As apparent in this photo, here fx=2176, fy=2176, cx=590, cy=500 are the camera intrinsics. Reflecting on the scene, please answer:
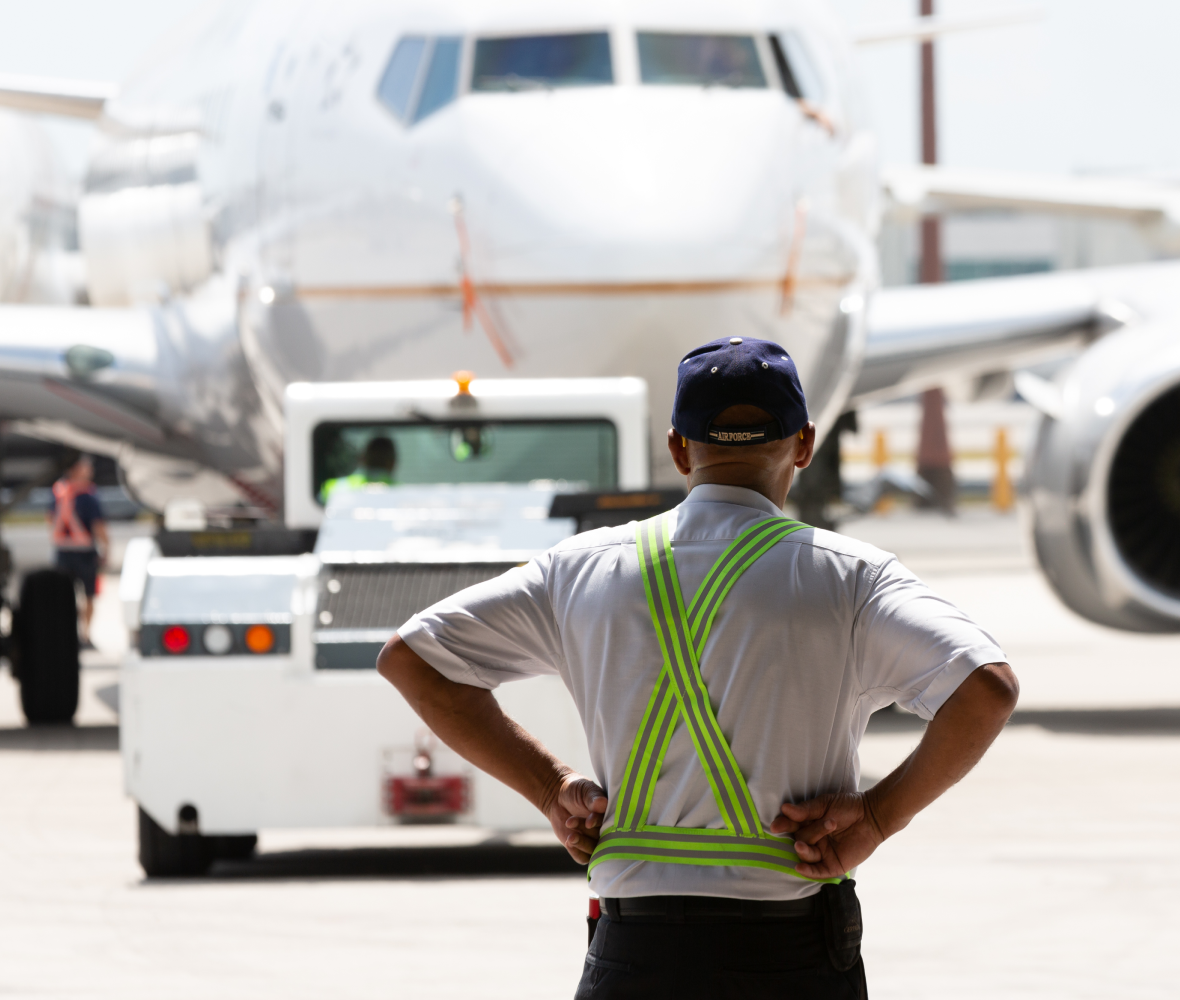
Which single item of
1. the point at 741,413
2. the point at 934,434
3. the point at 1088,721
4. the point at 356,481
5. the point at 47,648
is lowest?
the point at 934,434

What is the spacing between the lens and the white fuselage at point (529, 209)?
28.5 ft

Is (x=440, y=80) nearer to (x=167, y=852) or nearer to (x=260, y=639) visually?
(x=260, y=639)

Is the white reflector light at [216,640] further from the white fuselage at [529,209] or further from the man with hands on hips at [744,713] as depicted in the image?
the man with hands on hips at [744,713]

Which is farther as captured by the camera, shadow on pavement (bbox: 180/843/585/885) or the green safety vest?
the green safety vest

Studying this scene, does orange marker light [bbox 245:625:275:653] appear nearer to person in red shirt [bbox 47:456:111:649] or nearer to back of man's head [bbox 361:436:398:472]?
back of man's head [bbox 361:436:398:472]

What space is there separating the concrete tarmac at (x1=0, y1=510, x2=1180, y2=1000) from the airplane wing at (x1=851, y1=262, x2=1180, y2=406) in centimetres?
299

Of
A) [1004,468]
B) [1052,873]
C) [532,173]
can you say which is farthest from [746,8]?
[1004,468]

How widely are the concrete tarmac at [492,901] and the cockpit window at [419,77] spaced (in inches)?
121

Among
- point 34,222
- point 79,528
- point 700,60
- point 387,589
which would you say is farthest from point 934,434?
point 387,589

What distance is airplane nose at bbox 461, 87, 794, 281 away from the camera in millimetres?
8609

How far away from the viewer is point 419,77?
927cm

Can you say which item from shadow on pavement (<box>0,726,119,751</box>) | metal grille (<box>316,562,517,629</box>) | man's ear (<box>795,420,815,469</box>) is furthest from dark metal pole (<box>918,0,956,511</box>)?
man's ear (<box>795,420,815,469</box>)

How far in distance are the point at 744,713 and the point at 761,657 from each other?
0.07 meters

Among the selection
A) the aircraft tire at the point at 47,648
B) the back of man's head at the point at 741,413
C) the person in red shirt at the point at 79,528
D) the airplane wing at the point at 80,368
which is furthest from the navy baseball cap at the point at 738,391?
the person in red shirt at the point at 79,528
